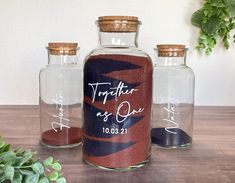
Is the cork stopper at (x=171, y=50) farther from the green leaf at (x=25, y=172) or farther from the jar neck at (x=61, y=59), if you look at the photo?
the green leaf at (x=25, y=172)

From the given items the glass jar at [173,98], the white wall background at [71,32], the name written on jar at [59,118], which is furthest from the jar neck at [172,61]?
the white wall background at [71,32]

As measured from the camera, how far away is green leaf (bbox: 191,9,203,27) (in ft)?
3.85

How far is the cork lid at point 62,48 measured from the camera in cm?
73

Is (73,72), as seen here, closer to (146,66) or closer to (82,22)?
(146,66)

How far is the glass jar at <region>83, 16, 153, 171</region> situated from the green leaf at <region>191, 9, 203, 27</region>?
65cm

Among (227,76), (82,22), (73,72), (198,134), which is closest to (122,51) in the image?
(73,72)

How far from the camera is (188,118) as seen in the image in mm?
774

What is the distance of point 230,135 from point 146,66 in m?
0.38

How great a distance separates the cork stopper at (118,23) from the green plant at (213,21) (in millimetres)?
639

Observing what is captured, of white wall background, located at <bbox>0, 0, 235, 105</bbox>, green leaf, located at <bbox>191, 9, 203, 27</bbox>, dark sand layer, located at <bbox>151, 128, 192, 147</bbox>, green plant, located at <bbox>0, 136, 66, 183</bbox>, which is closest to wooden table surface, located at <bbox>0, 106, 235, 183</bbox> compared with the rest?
dark sand layer, located at <bbox>151, 128, 192, 147</bbox>

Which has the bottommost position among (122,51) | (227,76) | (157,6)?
(227,76)

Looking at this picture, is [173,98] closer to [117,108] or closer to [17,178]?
[117,108]

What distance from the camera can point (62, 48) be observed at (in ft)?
Answer: 2.38

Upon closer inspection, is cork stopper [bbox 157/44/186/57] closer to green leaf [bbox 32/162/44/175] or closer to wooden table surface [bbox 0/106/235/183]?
wooden table surface [bbox 0/106/235/183]
